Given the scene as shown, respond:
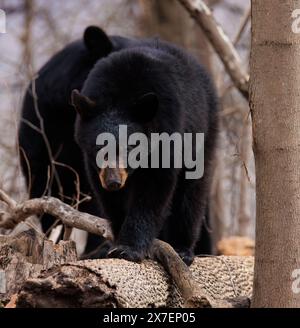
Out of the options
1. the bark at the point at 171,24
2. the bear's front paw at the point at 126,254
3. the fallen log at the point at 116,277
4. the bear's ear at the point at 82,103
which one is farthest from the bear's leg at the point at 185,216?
the bark at the point at 171,24

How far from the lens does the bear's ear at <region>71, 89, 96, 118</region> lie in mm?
5078

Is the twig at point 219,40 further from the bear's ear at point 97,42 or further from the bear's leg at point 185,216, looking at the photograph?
the bear's leg at point 185,216

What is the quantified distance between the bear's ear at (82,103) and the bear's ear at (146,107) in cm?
27

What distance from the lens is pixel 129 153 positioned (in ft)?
16.9

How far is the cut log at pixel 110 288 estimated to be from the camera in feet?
13.5

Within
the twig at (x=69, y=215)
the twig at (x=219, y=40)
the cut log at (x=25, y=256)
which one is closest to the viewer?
the cut log at (x=25, y=256)

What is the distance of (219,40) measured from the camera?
7645 mm

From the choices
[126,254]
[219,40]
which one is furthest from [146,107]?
[219,40]

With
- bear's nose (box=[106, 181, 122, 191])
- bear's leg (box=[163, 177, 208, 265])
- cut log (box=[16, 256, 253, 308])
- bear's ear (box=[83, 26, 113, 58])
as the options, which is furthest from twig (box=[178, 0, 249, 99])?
cut log (box=[16, 256, 253, 308])

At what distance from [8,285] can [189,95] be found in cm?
179

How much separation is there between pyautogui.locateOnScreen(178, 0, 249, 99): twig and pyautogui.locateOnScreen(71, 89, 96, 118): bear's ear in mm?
2642

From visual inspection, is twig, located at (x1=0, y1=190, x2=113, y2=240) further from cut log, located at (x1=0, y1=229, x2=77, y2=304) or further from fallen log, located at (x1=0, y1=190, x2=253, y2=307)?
cut log, located at (x1=0, y1=229, x2=77, y2=304)

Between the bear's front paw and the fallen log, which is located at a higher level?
the bear's front paw
